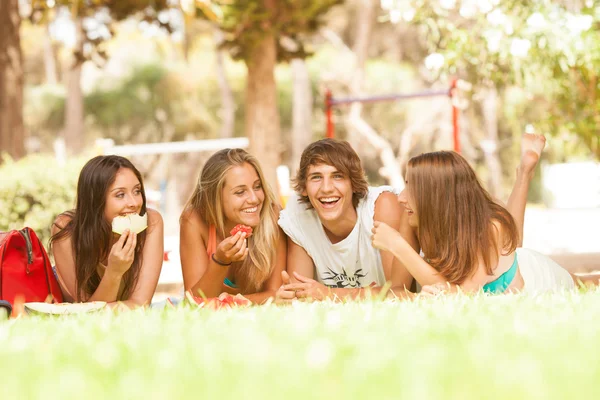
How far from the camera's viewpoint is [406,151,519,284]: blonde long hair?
477 centimetres

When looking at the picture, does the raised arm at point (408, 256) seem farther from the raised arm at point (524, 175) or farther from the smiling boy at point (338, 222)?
the raised arm at point (524, 175)

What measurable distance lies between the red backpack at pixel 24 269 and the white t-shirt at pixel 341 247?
1447 mm

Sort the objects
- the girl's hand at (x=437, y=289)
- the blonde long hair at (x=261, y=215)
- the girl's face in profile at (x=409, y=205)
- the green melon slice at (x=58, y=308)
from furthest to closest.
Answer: the blonde long hair at (x=261, y=215) < the girl's face in profile at (x=409, y=205) < the girl's hand at (x=437, y=289) < the green melon slice at (x=58, y=308)

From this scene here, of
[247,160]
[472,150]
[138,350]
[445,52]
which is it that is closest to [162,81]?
[472,150]

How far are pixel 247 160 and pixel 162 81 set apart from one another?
3041 cm

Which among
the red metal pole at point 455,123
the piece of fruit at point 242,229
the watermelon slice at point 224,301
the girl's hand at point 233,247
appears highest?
the red metal pole at point 455,123

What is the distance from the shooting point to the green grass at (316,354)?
214 cm

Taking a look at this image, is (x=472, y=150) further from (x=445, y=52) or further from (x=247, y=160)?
(x=247, y=160)

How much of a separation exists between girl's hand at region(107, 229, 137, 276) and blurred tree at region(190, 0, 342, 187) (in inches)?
259

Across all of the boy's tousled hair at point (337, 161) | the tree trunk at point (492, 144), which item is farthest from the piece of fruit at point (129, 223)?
the tree trunk at point (492, 144)

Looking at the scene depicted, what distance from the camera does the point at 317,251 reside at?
17.6ft

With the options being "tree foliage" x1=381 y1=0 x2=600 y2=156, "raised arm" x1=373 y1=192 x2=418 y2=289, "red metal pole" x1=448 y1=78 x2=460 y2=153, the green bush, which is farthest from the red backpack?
"red metal pole" x1=448 y1=78 x2=460 y2=153

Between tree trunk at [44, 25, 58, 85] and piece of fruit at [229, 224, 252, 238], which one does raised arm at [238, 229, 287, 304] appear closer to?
piece of fruit at [229, 224, 252, 238]

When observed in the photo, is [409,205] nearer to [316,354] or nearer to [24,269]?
[24,269]
